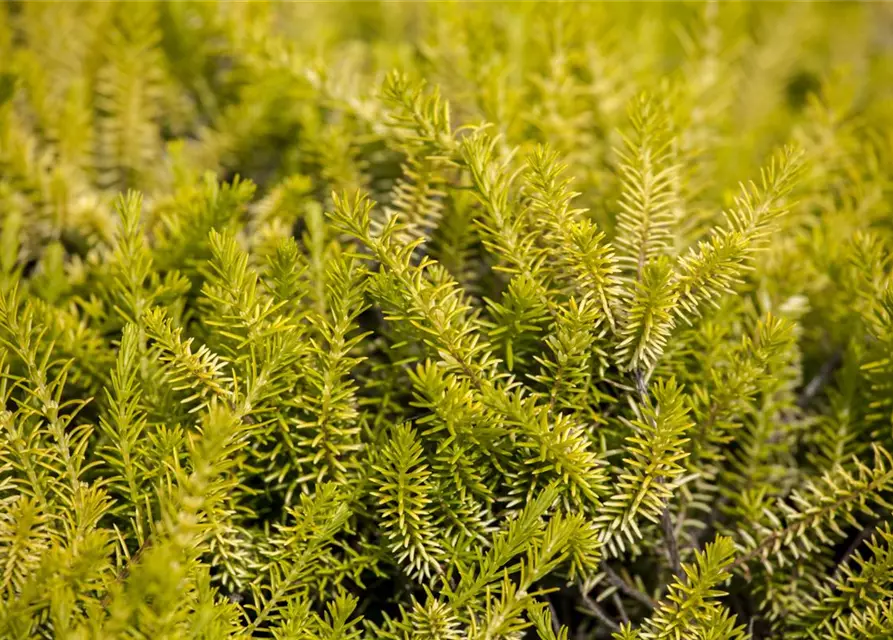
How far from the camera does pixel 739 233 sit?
50 centimetres

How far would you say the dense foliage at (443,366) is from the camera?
49 centimetres

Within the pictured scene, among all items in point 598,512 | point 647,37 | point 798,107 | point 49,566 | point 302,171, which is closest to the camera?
point 49,566

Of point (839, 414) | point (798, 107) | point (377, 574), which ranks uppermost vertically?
point (798, 107)

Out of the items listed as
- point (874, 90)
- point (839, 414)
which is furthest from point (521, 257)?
point (874, 90)

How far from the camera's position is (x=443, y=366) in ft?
1.66

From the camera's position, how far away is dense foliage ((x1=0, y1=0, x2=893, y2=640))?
1.60 ft

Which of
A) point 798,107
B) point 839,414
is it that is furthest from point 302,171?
point 798,107

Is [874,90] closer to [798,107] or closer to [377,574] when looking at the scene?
[798,107]

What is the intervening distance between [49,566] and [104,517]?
11cm

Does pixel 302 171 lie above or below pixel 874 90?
below

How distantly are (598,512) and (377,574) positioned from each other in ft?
0.55

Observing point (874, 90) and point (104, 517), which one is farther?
point (874, 90)

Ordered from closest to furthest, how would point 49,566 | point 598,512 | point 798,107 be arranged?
1. point 49,566
2. point 598,512
3. point 798,107

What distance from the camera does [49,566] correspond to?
1.42 feet
